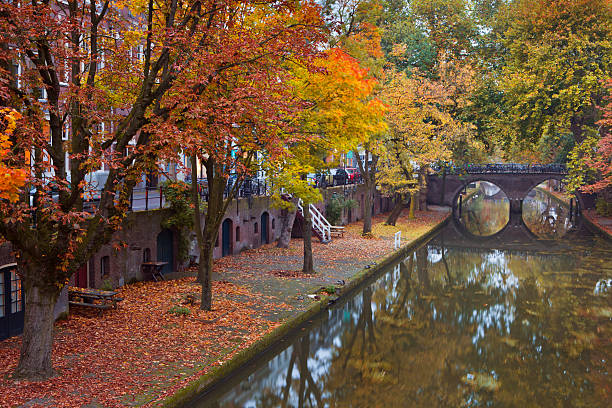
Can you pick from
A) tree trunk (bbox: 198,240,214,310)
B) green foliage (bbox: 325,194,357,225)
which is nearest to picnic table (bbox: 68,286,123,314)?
tree trunk (bbox: 198,240,214,310)

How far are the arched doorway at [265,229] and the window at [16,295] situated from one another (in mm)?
17216

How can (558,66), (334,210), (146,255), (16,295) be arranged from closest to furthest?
(16,295)
(146,255)
(334,210)
(558,66)

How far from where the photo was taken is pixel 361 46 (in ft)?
79.9

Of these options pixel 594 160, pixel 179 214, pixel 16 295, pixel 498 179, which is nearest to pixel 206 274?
pixel 16 295

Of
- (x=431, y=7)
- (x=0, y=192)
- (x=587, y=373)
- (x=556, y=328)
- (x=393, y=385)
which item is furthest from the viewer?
(x=431, y=7)

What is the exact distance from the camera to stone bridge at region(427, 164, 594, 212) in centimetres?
5531

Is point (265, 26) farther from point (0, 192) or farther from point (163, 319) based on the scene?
point (0, 192)

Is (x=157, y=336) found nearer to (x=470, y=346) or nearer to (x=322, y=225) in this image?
(x=470, y=346)

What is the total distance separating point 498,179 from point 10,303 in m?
51.4

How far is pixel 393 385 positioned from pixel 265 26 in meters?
10.1

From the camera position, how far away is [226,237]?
85.7ft

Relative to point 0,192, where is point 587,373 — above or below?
below

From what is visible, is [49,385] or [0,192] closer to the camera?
[0,192]

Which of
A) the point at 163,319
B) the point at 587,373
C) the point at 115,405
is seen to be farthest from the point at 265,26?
the point at 587,373
